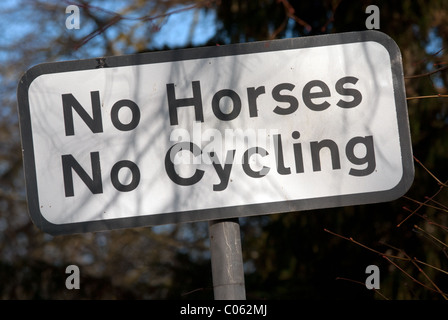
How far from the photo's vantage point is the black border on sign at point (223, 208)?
1.33 metres

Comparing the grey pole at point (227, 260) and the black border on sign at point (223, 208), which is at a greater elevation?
the black border on sign at point (223, 208)

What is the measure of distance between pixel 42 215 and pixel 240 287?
455 mm

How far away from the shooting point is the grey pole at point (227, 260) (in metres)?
1.30

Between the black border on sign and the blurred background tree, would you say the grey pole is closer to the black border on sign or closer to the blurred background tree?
the black border on sign

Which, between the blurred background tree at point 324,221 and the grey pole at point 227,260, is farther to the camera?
the blurred background tree at point 324,221

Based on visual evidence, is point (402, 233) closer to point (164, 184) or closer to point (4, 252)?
point (164, 184)

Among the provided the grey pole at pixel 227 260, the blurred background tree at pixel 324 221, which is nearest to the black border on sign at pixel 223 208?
the grey pole at pixel 227 260

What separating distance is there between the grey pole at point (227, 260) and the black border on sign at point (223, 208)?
1.2 inches

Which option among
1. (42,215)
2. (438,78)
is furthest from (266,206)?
(438,78)

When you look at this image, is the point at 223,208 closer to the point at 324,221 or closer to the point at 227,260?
the point at 227,260

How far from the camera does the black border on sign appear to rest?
133 centimetres

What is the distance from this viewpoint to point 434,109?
3.68 metres

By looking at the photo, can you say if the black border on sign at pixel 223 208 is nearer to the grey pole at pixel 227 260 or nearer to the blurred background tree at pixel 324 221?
the grey pole at pixel 227 260

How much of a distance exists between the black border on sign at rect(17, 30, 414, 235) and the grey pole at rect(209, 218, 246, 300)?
3 cm
